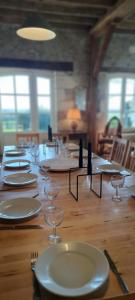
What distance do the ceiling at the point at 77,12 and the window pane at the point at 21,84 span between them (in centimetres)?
113

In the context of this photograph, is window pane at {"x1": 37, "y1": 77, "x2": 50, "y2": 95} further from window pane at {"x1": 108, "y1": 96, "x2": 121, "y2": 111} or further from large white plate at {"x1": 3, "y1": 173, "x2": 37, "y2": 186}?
large white plate at {"x1": 3, "y1": 173, "x2": 37, "y2": 186}

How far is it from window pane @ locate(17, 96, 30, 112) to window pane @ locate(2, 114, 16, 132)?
0.87ft

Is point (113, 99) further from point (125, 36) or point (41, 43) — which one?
point (41, 43)

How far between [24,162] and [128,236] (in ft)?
4.71

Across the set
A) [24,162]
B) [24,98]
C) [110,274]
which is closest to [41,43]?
[24,98]

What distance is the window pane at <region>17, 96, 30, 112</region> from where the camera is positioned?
5.18 m

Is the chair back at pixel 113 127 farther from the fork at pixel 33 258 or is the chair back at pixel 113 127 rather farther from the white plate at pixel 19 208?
the fork at pixel 33 258

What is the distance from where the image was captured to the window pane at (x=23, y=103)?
17.0ft

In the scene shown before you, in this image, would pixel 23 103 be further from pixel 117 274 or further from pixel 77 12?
pixel 117 274

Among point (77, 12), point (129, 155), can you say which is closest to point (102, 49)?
point (77, 12)

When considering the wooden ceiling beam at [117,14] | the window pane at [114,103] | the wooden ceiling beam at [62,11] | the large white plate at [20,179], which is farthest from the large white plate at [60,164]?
the window pane at [114,103]

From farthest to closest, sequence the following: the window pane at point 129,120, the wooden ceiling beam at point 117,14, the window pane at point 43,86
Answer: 1. the window pane at point 129,120
2. the window pane at point 43,86
3. the wooden ceiling beam at point 117,14

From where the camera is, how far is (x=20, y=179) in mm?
1666

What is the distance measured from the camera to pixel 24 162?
2174 mm
